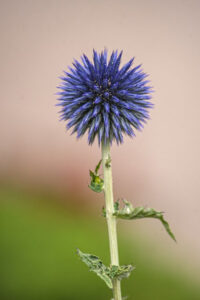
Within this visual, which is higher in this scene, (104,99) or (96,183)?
(104,99)

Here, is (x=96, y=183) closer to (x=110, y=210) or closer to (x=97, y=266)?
(x=110, y=210)

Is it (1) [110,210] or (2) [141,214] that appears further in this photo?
(1) [110,210]

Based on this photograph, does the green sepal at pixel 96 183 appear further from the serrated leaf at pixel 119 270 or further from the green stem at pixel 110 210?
the serrated leaf at pixel 119 270

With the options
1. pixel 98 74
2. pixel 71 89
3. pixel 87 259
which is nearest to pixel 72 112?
pixel 71 89

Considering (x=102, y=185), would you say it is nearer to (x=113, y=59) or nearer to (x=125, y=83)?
(x=125, y=83)

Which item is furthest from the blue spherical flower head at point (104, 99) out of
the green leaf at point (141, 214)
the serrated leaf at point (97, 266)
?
the serrated leaf at point (97, 266)

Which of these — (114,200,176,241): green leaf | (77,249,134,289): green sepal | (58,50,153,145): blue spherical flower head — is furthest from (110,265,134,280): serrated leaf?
(58,50,153,145): blue spherical flower head

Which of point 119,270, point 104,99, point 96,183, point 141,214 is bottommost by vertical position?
point 119,270

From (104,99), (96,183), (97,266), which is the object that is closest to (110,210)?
(96,183)
